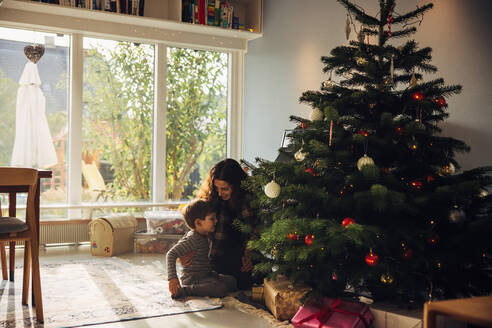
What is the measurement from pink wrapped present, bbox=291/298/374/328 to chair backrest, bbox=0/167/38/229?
54.7 inches

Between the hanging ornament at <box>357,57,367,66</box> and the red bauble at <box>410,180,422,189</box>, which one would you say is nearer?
the red bauble at <box>410,180,422,189</box>

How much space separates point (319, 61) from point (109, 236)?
2290mm

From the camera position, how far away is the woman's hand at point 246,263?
117 inches

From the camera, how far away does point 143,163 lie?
16.5ft

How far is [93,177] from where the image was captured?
15.7 ft

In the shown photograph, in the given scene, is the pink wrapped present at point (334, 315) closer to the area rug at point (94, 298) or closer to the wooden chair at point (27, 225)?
the area rug at point (94, 298)

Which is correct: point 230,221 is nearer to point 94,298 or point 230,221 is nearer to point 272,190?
point 272,190

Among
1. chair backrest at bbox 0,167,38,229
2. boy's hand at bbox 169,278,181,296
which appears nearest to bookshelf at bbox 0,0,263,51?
chair backrest at bbox 0,167,38,229

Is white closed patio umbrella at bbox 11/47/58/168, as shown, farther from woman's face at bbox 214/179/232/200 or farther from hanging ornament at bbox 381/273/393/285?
hanging ornament at bbox 381/273/393/285

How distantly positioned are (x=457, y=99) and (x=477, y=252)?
126 centimetres

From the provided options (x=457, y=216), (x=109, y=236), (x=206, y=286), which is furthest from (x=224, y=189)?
(x=109, y=236)

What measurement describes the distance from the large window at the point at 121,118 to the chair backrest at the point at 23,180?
6.66 feet

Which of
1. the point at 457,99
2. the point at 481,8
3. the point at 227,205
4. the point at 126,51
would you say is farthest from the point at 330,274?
the point at 126,51

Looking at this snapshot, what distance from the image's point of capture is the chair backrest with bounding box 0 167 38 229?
2.42m
